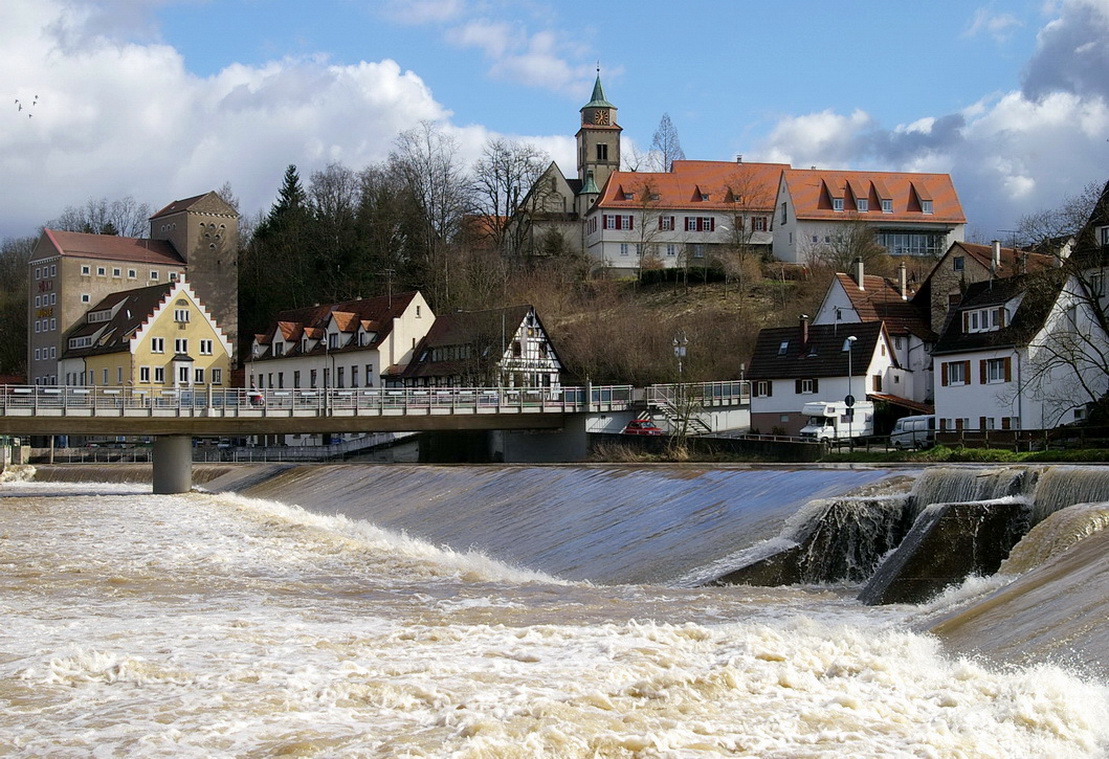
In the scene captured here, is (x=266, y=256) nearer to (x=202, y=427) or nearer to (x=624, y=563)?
(x=202, y=427)

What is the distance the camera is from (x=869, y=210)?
368ft

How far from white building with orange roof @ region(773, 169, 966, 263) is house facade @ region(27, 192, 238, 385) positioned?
51.3 metres

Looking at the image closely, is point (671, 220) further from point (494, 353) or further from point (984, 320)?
point (984, 320)

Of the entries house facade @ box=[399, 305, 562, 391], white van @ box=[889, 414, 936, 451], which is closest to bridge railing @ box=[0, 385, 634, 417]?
house facade @ box=[399, 305, 562, 391]

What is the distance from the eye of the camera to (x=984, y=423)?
56.8 metres

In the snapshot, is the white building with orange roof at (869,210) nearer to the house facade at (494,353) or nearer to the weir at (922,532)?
the house facade at (494,353)

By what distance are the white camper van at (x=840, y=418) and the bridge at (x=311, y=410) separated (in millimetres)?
5952

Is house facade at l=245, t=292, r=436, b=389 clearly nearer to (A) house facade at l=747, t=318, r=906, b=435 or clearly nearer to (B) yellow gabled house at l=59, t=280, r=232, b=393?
(B) yellow gabled house at l=59, t=280, r=232, b=393

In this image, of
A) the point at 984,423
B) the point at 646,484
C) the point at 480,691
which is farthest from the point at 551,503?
the point at 984,423

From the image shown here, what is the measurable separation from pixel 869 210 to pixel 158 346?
62923 millimetres

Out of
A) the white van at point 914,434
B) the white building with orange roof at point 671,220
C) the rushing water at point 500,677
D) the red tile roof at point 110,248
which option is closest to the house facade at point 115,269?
the red tile roof at point 110,248

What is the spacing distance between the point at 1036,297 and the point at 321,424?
33.9 m

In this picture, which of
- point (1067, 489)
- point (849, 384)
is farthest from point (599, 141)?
point (1067, 489)

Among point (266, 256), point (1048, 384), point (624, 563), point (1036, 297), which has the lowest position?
point (624, 563)
